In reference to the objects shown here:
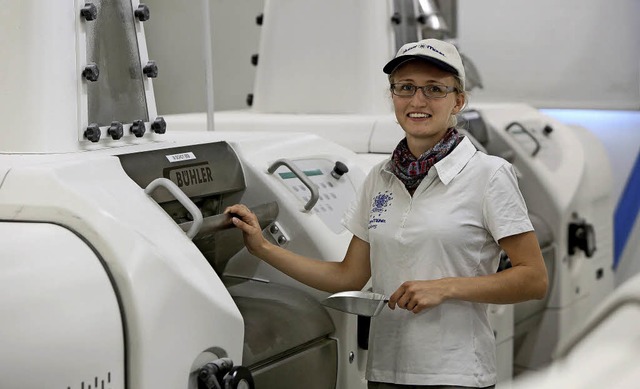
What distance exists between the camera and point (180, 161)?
2.09 meters

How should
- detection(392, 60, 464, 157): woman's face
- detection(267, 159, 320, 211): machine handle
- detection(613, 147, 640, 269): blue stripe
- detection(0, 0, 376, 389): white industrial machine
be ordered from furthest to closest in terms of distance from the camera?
detection(613, 147, 640, 269): blue stripe, detection(267, 159, 320, 211): machine handle, detection(392, 60, 464, 157): woman's face, detection(0, 0, 376, 389): white industrial machine

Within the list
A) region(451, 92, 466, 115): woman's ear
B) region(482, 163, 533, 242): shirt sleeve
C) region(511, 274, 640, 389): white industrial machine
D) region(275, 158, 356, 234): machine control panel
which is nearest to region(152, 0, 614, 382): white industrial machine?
region(275, 158, 356, 234): machine control panel

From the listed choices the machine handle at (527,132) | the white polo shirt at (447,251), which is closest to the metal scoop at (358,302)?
the white polo shirt at (447,251)

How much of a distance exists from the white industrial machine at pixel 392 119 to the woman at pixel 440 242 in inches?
50.3

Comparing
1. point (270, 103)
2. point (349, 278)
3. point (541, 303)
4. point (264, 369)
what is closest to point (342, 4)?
point (270, 103)

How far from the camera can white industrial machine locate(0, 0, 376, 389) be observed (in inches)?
61.7

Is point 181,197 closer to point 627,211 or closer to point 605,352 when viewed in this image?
A: point 605,352

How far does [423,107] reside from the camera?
6.54 ft

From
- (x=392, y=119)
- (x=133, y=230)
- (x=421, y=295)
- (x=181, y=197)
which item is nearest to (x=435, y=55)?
(x=421, y=295)

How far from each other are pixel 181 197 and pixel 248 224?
0.90 feet

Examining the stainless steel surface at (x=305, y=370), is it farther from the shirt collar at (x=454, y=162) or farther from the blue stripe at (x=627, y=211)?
the blue stripe at (x=627, y=211)

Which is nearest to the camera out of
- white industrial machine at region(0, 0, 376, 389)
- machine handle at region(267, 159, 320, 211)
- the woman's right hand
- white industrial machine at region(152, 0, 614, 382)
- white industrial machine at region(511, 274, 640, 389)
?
white industrial machine at region(511, 274, 640, 389)

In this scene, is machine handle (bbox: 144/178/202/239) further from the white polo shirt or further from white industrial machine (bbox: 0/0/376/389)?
the white polo shirt

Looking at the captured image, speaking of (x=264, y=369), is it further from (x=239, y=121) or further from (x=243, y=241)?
(x=239, y=121)
